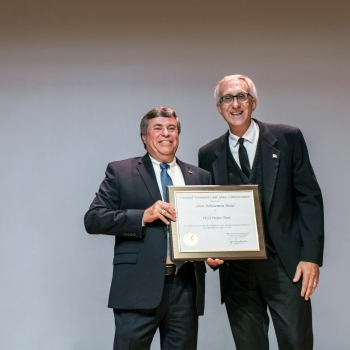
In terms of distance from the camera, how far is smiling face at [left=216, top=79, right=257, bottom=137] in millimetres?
2623

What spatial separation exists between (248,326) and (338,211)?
165cm

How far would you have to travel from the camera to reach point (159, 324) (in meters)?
2.47

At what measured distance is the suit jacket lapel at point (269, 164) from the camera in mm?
2529

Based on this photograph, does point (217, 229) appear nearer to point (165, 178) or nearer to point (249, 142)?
point (165, 178)

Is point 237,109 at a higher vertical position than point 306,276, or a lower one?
higher

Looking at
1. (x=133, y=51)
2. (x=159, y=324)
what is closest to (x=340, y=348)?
(x=159, y=324)

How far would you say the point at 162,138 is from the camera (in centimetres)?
Answer: 256

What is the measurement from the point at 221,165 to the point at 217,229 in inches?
15.1

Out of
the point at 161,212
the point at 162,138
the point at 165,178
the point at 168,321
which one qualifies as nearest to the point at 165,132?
the point at 162,138

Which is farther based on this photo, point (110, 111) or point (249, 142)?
point (110, 111)

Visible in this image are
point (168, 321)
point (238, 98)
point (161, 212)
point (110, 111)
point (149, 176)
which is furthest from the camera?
point (110, 111)

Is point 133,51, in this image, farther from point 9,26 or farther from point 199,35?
point 9,26

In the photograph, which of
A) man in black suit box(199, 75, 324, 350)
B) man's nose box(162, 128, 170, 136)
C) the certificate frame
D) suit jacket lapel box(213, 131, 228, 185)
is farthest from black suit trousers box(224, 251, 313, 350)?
man's nose box(162, 128, 170, 136)

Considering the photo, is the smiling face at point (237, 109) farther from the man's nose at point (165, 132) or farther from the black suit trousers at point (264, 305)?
the black suit trousers at point (264, 305)
